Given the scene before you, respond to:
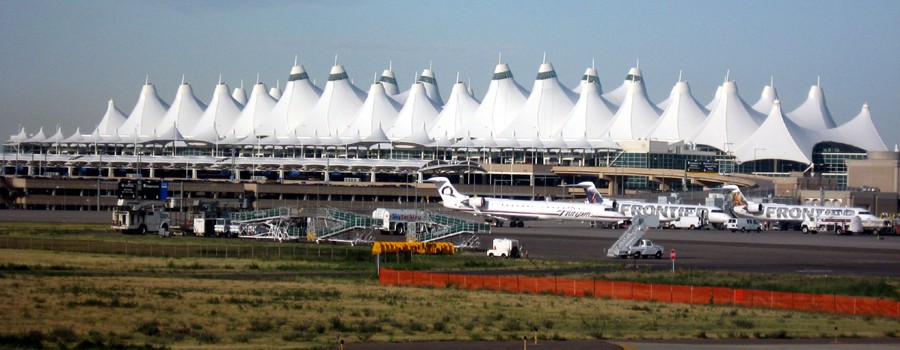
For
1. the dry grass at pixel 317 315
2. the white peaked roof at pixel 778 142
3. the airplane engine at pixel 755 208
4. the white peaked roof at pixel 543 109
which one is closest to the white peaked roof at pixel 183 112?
the white peaked roof at pixel 543 109

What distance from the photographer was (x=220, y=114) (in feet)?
577

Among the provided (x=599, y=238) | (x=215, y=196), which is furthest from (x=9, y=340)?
(x=215, y=196)

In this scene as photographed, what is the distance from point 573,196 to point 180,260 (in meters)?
77.4

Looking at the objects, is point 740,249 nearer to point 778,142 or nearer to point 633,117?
point 778,142

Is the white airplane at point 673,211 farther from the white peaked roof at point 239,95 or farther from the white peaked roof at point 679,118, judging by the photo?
the white peaked roof at point 239,95

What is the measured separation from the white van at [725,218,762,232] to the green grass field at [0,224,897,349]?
127ft

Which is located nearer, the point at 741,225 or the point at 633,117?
the point at 741,225

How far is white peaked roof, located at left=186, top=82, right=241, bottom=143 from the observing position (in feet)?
565

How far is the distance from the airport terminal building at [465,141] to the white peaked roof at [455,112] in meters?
0.19

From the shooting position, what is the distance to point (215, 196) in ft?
376

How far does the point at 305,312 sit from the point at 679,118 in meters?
118

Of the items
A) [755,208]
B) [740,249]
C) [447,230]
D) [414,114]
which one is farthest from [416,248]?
[414,114]

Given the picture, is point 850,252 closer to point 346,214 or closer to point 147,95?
point 346,214

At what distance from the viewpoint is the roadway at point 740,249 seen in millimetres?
48656
